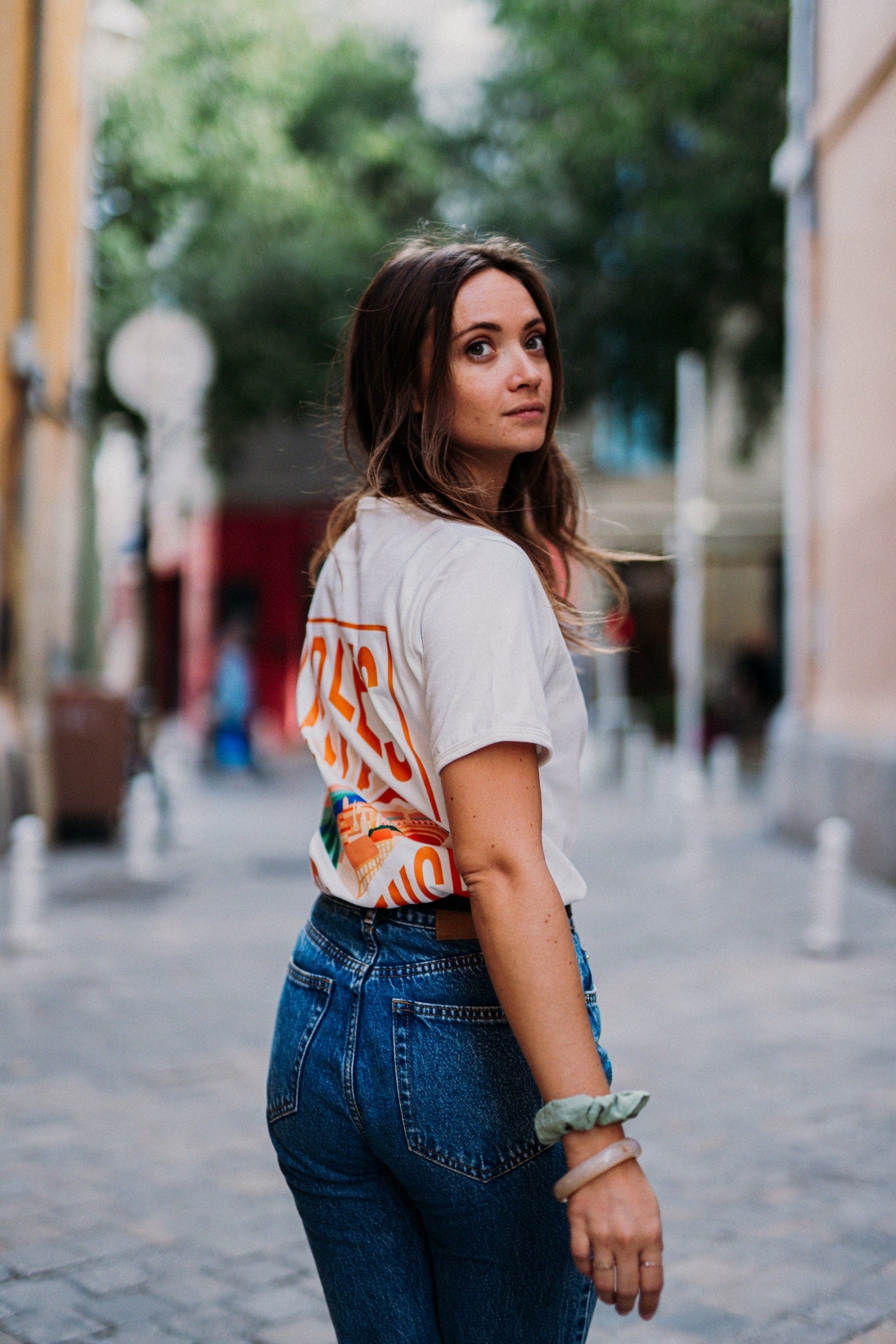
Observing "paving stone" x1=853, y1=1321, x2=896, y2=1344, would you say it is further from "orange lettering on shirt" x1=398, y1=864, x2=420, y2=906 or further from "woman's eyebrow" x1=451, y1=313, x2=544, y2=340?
"woman's eyebrow" x1=451, y1=313, x2=544, y2=340

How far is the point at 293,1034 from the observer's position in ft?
5.73

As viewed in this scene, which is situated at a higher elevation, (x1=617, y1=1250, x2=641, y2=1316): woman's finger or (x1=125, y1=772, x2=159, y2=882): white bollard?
(x1=617, y1=1250, x2=641, y2=1316): woman's finger

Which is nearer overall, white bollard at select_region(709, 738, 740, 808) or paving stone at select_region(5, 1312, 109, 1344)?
paving stone at select_region(5, 1312, 109, 1344)

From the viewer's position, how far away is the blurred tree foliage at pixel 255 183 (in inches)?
719

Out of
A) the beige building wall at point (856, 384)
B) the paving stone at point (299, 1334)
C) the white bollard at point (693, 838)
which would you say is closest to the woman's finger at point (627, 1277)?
the paving stone at point (299, 1334)

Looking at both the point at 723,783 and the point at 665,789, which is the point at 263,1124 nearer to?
the point at 665,789

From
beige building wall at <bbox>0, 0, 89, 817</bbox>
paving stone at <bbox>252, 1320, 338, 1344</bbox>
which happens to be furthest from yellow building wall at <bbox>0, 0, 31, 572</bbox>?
paving stone at <bbox>252, 1320, 338, 1344</bbox>

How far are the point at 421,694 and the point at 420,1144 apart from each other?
1.63 feet

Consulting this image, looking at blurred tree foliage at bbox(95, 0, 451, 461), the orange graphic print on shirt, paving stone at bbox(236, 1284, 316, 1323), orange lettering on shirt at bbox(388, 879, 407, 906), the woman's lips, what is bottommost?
paving stone at bbox(236, 1284, 316, 1323)

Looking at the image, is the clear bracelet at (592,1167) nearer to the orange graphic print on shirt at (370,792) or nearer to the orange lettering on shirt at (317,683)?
the orange graphic print on shirt at (370,792)

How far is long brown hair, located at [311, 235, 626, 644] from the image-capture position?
69.5 inches

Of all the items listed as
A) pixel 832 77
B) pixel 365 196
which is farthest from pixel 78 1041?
pixel 365 196

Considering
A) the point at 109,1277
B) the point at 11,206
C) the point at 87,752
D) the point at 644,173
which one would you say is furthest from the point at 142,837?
the point at 644,173

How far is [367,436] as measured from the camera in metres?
1.91
